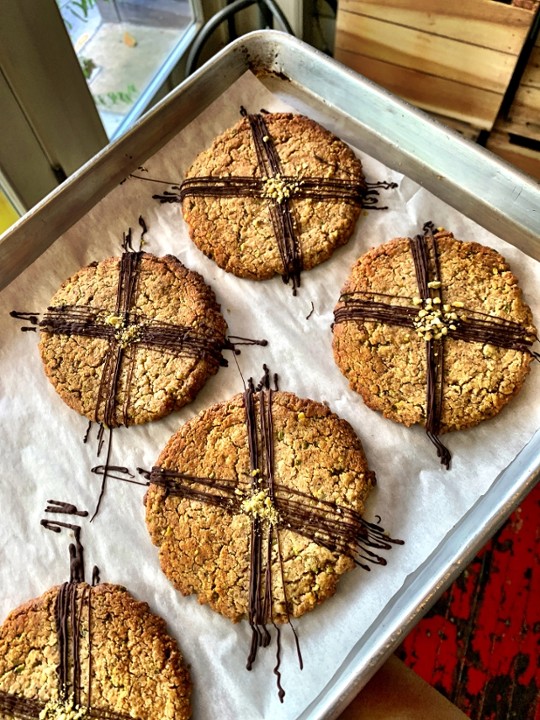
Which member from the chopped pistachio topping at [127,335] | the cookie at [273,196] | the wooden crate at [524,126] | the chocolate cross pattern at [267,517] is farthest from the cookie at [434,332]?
the wooden crate at [524,126]

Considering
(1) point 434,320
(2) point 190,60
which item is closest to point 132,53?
(2) point 190,60

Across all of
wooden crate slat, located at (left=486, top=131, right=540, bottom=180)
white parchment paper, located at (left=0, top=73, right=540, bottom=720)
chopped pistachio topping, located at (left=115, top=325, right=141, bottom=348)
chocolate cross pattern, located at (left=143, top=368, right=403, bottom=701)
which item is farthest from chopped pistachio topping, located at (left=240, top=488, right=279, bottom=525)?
wooden crate slat, located at (left=486, top=131, right=540, bottom=180)

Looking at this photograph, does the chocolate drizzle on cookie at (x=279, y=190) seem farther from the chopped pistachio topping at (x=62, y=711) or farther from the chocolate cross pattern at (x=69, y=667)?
the chopped pistachio topping at (x=62, y=711)

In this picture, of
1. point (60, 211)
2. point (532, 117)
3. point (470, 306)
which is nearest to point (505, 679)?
point (470, 306)

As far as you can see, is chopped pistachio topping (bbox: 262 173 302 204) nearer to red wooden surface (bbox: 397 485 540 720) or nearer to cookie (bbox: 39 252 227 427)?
cookie (bbox: 39 252 227 427)

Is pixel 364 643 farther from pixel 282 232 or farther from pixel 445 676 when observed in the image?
pixel 282 232
